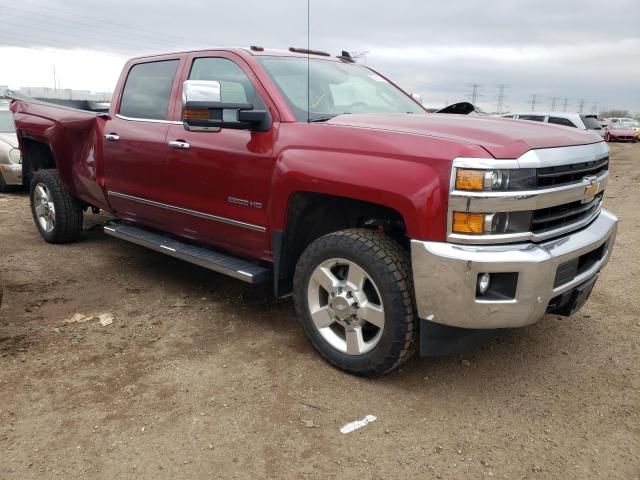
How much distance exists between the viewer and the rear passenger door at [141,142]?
13.8 ft

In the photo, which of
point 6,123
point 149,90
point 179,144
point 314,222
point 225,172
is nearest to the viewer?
point 314,222

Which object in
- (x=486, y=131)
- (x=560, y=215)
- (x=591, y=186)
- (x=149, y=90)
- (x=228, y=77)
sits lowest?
(x=560, y=215)

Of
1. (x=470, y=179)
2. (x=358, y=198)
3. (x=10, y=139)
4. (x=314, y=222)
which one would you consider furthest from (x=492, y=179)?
(x=10, y=139)

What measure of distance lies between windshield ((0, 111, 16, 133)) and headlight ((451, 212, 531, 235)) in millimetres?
9443

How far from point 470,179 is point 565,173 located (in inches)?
23.8

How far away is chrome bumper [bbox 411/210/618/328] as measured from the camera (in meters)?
2.53

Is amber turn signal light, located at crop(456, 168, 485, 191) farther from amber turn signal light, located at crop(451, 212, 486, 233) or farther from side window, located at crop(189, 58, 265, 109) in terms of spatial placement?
side window, located at crop(189, 58, 265, 109)

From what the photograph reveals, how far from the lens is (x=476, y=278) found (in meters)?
2.54

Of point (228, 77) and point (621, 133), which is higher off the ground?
point (228, 77)

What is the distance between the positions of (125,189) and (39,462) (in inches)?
106

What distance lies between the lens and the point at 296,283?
3.28m

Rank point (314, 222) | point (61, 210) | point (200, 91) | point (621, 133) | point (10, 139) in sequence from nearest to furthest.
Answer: point (200, 91) → point (314, 222) → point (61, 210) → point (10, 139) → point (621, 133)

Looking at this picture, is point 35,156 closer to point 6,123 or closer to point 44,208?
point 44,208

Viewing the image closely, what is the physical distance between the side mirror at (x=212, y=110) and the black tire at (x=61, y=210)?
295 centimetres
